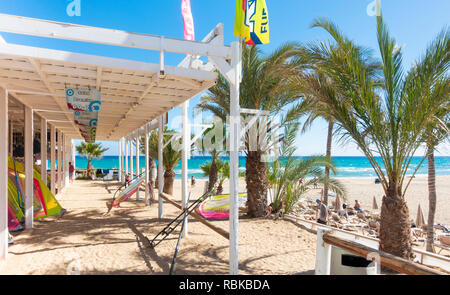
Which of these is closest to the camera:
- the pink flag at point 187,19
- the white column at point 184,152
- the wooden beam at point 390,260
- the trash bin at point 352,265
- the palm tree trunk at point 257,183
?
the wooden beam at point 390,260

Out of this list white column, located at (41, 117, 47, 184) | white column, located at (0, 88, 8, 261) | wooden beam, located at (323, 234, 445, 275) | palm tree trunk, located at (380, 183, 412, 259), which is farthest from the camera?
white column, located at (41, 117, 47, 184)

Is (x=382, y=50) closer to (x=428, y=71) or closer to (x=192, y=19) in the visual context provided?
(x=428, y=71)

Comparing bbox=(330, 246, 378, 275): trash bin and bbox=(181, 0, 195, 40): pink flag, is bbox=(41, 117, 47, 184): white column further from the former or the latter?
bbox=(330, 246, 378, 275): trash bin

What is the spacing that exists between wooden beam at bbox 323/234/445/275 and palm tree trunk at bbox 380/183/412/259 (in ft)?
6.29

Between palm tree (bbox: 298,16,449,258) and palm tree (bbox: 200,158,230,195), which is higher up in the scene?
palm tree (bbox: 298,16,449,258)

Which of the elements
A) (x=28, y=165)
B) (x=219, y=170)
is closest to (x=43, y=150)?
(x=28, y=165)

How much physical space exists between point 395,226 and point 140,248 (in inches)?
176

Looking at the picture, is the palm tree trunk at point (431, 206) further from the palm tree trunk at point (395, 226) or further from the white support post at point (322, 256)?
the white support post at point (322, 256)

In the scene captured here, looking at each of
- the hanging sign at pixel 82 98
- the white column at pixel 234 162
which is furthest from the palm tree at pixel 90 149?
the white column at pixel 234 162

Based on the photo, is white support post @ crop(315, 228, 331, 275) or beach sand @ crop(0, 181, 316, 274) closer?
white support post @ crop(315, 228, 331, 275)

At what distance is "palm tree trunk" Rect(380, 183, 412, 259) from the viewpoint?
14.5ft

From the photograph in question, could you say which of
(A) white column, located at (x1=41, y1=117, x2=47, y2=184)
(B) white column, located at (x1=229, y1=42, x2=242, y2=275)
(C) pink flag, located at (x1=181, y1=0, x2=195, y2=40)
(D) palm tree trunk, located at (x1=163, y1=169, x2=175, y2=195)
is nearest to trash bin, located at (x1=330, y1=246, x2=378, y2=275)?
(B) white column, located at (x1=229, y1=42, x2=242, y2=275)

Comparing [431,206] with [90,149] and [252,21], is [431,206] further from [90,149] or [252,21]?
[90,149]

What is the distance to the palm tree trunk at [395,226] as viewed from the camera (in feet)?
14.5
